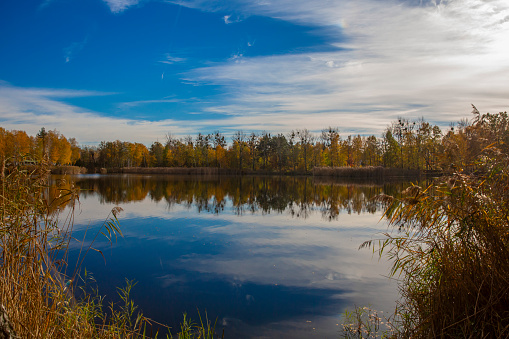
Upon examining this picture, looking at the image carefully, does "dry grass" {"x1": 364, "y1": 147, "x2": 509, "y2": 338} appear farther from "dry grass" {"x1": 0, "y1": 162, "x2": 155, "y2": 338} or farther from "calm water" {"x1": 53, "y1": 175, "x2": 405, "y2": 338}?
"dry grass" {"x1": 0, "y1": 162, "x2": 155, "y2": 338}

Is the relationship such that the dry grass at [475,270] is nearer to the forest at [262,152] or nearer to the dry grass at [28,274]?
the dry grass at [28,274]

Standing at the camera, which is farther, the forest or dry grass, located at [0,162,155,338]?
the forest

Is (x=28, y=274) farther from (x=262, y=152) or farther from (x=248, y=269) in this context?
(x=262, y=152)

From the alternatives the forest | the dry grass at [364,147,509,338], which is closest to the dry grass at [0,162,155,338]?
the dry grass at [364,147,509,338]

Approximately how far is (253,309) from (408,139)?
7249 centimetres

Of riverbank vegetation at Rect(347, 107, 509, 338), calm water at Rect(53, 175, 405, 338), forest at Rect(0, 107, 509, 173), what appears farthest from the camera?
forest at Rect(0, 107, 509, 173)

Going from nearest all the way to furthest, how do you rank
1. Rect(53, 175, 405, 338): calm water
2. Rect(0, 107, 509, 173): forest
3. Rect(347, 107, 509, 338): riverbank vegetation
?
Rect(347, 107, 509, 338): riverbank vegetation
Rect(53, 175, 405, 338): calm water
Rect(0, 107, 509, 173): forest

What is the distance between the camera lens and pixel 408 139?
69312 mm

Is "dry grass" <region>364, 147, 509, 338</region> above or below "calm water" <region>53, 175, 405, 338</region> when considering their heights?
above

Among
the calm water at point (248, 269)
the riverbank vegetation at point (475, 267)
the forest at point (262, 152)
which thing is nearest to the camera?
the riverbank vegetation at point (475, 267)

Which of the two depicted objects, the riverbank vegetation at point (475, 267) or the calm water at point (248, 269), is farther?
the calm water at point (248, 269)

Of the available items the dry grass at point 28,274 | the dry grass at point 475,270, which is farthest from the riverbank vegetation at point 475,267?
the dry grass at point 28,274

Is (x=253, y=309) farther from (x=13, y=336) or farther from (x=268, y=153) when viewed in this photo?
(x=268, y=153)

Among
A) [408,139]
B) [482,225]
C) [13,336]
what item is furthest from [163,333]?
[408,139]
